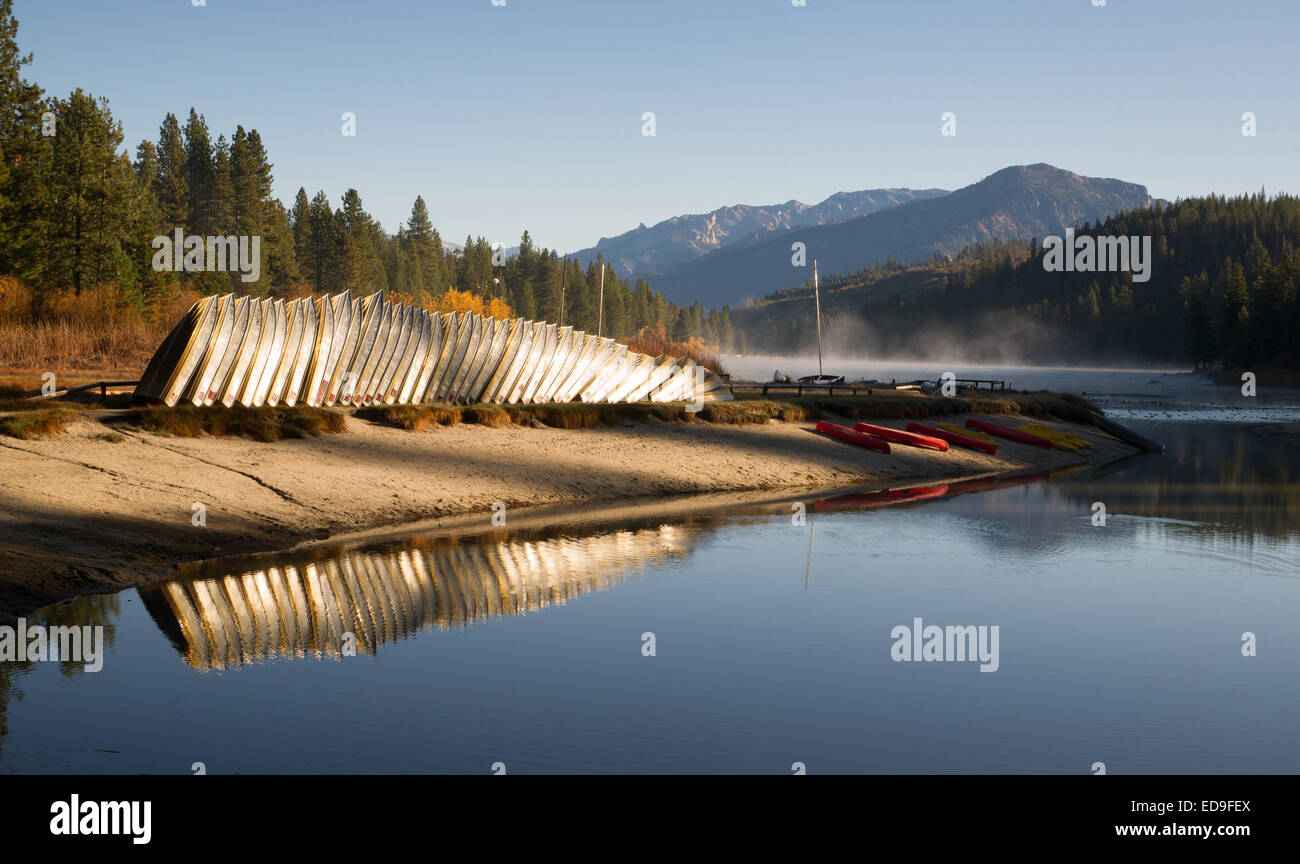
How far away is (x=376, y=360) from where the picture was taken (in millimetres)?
32219

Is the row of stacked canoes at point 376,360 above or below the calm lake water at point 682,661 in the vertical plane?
above

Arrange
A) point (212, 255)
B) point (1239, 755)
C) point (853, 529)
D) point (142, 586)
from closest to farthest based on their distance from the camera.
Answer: point (1239, 755) → point (142, 586) → point (853, 529) → point (212, 255)

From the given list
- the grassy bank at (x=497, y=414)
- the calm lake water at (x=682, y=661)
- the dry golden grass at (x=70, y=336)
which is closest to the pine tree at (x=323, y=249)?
the dry golden grass at (x=70, y=336)

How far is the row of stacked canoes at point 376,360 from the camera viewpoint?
27547 millimetres

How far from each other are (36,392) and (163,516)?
11.1 metres

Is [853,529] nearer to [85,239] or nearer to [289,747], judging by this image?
[289,747]

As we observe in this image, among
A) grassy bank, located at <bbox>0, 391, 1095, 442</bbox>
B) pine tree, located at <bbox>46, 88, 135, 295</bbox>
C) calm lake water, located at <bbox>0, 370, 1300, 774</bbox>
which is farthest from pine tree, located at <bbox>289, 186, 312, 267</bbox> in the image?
calm lake water, located at <bbox>0, 370, 1300, 774</bbox>

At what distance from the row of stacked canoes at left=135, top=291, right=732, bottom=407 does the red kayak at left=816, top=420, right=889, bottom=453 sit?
5184mm

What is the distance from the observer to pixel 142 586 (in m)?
16.0

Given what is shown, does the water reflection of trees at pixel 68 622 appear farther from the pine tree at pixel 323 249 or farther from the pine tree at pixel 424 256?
the pine tree at pixel 424 256

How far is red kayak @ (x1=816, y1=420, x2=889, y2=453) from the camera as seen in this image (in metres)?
37.9

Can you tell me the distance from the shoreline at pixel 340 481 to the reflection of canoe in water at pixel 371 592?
4.79ft

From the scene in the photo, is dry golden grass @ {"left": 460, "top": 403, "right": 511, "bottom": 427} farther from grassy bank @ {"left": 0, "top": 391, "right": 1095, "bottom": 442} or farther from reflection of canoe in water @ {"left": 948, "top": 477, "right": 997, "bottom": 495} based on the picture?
reflection of canoe in water @ {"left": 948, "top": 477, "right": 997, "bottom": 495}
